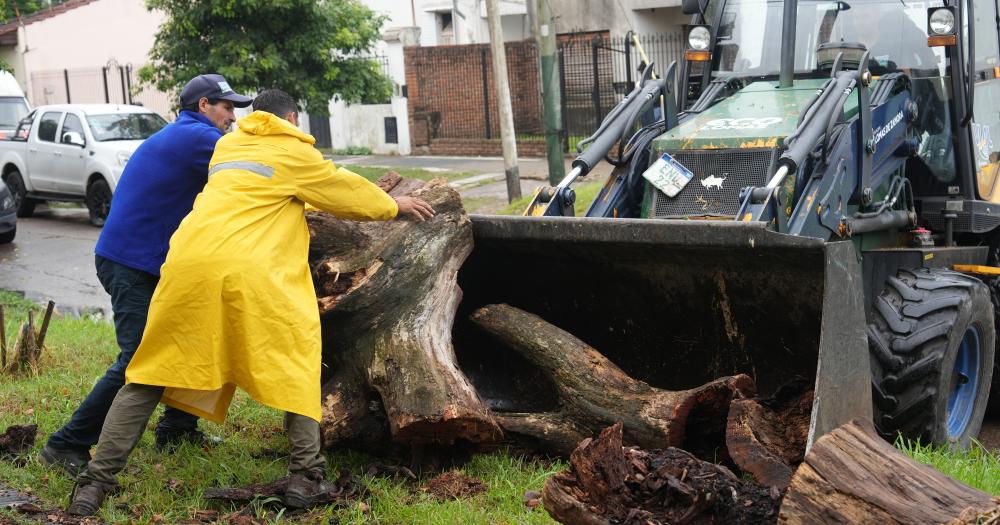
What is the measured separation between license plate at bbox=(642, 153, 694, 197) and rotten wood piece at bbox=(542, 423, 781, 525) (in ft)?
7.16

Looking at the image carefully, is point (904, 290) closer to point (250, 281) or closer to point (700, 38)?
point (700, 38)

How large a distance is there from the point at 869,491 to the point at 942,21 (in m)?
3.65

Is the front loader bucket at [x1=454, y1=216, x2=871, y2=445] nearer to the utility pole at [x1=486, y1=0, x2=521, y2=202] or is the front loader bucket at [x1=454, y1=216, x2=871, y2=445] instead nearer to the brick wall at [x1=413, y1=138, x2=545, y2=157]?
the utility pole at [x1=486, y1=0, x2=521, y2=202]

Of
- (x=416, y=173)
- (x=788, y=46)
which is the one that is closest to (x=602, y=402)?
(x=788, y=46)

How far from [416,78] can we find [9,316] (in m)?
13.9

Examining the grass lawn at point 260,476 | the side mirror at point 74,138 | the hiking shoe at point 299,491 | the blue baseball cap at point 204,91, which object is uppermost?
the blue baseball cap at point 204,91

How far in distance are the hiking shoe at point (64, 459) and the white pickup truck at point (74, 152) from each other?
36.3 ft

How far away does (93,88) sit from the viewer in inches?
1195

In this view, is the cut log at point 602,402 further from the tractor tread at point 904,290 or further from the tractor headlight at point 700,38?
the tractor headlight at point 700,38

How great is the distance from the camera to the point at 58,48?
3117 centimetres

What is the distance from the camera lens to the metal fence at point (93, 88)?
29.2 metres

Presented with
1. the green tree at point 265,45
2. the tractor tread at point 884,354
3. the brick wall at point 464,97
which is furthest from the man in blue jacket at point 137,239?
the brick wall at point 464,97

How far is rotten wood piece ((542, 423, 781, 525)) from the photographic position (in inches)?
158

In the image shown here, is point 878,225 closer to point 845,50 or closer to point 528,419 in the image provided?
point 845,50
